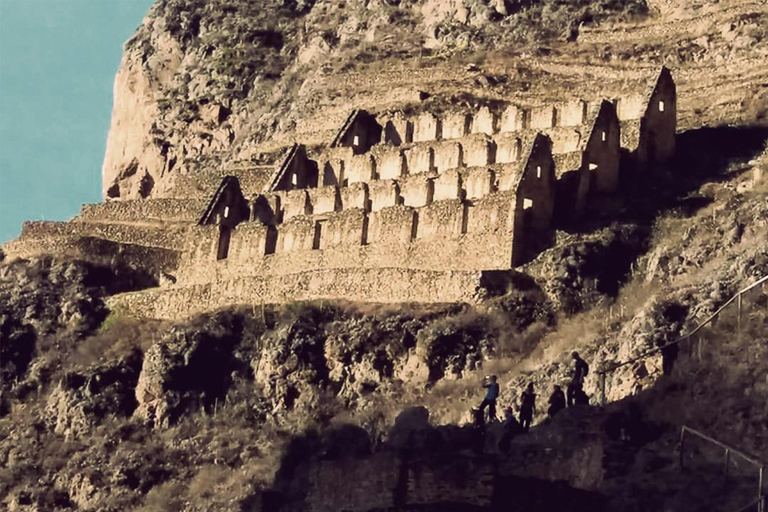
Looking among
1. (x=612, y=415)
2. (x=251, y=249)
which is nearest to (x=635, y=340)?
(x=612, y=415)

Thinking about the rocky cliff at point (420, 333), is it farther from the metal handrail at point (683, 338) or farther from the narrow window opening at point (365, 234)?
the narrow window opening at point (365, 234)

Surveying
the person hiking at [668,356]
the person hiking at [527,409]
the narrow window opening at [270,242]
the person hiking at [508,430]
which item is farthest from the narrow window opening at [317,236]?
the person hiking at [668,356]

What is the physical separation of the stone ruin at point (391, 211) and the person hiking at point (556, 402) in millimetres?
8461

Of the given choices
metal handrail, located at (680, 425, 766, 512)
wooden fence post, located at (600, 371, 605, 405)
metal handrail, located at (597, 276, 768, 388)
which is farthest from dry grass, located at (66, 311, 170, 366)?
metal handrail, located at (680, 425, 766, 512)

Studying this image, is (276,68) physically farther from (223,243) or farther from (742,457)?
(742,457)

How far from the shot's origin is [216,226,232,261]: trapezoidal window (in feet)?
206

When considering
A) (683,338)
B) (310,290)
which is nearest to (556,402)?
(683,338)

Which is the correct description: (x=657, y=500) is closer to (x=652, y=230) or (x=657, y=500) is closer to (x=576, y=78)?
(x=652, y=230)

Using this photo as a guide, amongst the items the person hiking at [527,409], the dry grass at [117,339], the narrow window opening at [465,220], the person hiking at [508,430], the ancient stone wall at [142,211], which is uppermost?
the ancient stone wall at [142,211]

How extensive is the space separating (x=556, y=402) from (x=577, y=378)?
0.82 m

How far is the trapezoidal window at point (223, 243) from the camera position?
206ft

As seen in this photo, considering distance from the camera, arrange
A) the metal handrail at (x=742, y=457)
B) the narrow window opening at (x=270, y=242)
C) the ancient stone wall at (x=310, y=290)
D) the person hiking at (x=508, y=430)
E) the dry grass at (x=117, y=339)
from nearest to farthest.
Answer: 1. the metal handrail at (x=742, y=457)
2. the person hiking at (x=508, y=430)
3. the ancient stone wall at (x=310, y=290)
4. the dry grass at (x=117, y=339)
5. the narrow window opening at (x=270, y=242)

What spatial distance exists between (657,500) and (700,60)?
34.1 meters

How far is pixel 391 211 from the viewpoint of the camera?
194 feet
